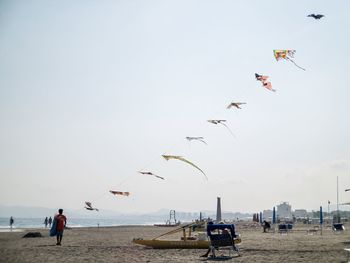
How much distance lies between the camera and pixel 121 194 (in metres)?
22.9

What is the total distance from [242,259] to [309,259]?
2059 mm

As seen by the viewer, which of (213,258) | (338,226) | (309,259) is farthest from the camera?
(338,226)

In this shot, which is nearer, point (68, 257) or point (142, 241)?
point (68, 257)

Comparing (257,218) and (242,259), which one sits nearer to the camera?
→ (242,259)

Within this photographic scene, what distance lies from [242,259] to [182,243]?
4819 millimetres

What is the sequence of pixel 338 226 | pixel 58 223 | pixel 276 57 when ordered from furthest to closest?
pixel 338 226 → pixel 58 223 → pixel 276 57

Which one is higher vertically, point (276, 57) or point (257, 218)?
point (276, 57)

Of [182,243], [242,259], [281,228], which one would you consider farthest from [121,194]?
[281,228]

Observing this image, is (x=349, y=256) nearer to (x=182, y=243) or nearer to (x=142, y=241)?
(x=182, y=243)

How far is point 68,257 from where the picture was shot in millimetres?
14211

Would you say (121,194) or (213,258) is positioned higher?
(121,194)

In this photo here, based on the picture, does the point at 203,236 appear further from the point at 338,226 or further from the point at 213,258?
the point at 338,226

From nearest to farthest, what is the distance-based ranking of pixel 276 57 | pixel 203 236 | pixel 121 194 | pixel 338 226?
pixel 276 57
pixel 203 236
pixel 121 194
pixel 338 226

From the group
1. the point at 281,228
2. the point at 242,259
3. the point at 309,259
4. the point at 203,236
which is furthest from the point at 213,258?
the point at 281,228
